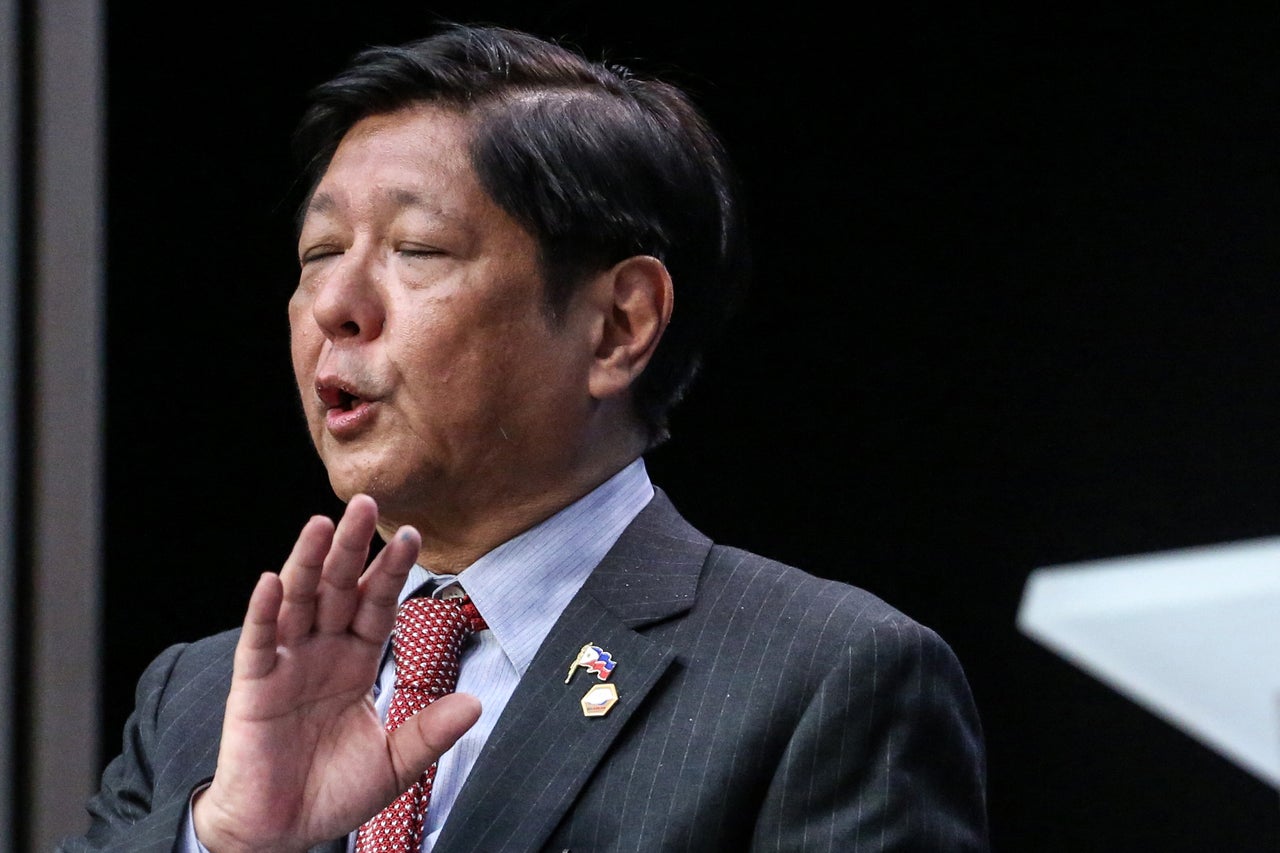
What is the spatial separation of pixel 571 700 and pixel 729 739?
0.55ft

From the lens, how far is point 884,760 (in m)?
1.56

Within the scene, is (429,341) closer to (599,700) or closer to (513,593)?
(513,593)

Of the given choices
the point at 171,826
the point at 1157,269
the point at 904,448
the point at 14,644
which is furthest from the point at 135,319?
the point at 1157,269

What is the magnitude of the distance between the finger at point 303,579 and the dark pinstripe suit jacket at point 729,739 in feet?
0.80

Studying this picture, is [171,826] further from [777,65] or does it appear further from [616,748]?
[777,65]

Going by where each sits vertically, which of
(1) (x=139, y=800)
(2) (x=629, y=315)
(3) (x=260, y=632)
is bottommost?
(1) (x=139, y=800)

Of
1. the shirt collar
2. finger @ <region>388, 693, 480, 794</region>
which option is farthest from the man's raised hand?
the shirt collar

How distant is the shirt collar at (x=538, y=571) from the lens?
1.77 m

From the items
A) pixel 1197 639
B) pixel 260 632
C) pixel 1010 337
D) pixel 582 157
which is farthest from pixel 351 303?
pixel 1197 639

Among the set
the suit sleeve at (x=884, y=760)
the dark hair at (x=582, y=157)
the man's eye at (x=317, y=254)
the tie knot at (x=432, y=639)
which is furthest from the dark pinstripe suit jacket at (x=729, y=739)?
the man's eye at (x=317, y=254)

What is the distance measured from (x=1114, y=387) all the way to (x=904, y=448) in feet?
1.39

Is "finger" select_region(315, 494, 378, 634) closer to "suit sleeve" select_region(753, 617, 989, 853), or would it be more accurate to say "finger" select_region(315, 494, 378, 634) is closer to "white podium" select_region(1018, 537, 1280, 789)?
"suit sleeve" select_region(753, 617, 989, 853)

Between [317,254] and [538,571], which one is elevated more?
[317,254]

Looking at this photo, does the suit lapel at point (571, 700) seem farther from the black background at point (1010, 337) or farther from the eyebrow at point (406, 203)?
the black background at point (1010, 337)
